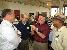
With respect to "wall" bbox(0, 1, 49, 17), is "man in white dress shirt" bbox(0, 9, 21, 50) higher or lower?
higher

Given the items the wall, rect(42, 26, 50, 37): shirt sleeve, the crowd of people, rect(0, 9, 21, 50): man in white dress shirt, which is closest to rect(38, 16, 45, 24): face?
the crowd of people

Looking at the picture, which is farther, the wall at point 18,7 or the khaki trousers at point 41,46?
the wall at point 18,7

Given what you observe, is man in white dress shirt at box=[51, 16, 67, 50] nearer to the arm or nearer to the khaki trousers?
the arm

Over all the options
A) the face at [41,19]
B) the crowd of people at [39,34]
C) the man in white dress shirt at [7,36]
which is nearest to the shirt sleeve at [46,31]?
the crowd of people at [39,34]

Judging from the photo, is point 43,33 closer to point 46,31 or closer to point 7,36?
point 46,31

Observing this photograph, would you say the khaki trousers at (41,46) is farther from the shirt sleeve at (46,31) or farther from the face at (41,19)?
the face at (41,19)

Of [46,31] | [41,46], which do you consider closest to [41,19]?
[46,31]

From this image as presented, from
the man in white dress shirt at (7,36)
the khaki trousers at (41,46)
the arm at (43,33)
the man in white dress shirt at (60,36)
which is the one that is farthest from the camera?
the khaki trousers at (41,46)

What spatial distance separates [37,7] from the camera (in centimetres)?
2277

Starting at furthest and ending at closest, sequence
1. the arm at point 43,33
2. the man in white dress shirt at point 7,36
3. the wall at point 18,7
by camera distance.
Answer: the wall at point 18,7 → the arm at point 43,33 → the man in white dress shirt at point 7,36

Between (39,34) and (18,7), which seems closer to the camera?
(39,34)

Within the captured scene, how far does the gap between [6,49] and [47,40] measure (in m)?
1.29

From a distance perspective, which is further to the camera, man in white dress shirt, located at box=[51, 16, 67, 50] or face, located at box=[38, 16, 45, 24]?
face, located at box=[38, 16, 45, 24]

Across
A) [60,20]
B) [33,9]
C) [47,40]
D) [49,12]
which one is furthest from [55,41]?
[49,12]
